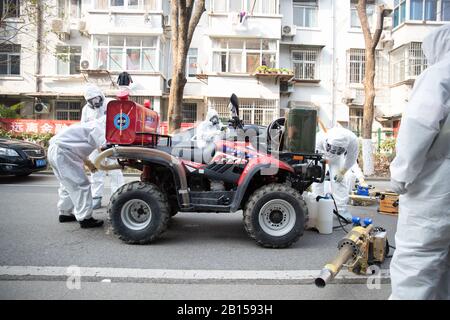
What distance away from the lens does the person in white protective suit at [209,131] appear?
217 inches

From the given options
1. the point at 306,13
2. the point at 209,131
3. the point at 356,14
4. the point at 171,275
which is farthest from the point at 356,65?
the point at 171,275

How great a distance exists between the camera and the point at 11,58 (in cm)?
2255

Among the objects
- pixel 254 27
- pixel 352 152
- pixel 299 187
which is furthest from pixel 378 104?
pixel 299 187

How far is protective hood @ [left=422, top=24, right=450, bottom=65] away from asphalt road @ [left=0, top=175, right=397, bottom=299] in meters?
2.10

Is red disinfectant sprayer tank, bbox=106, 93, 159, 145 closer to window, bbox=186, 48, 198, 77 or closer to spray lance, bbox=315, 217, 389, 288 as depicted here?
spray lance, bbox=315, 217, 389, 288

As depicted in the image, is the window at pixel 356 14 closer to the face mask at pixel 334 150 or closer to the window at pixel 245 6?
the window at pixel 245 6

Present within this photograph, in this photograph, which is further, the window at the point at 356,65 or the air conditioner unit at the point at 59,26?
the window at the point at 356,65

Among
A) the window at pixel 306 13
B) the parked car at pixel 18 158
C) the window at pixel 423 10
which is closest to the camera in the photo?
the parked car at pixel 18 158

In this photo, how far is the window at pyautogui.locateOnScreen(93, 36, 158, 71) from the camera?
2172cm

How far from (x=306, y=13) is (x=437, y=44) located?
2234 centimetres

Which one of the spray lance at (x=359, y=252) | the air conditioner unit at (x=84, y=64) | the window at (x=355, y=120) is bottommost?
the spray lance at (x=359, y=252)

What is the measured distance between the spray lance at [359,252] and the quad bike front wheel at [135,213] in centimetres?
224

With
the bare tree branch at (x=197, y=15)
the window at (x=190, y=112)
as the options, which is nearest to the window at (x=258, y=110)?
the window at (x=190, y=112)

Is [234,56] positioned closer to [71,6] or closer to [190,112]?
[190,112]
